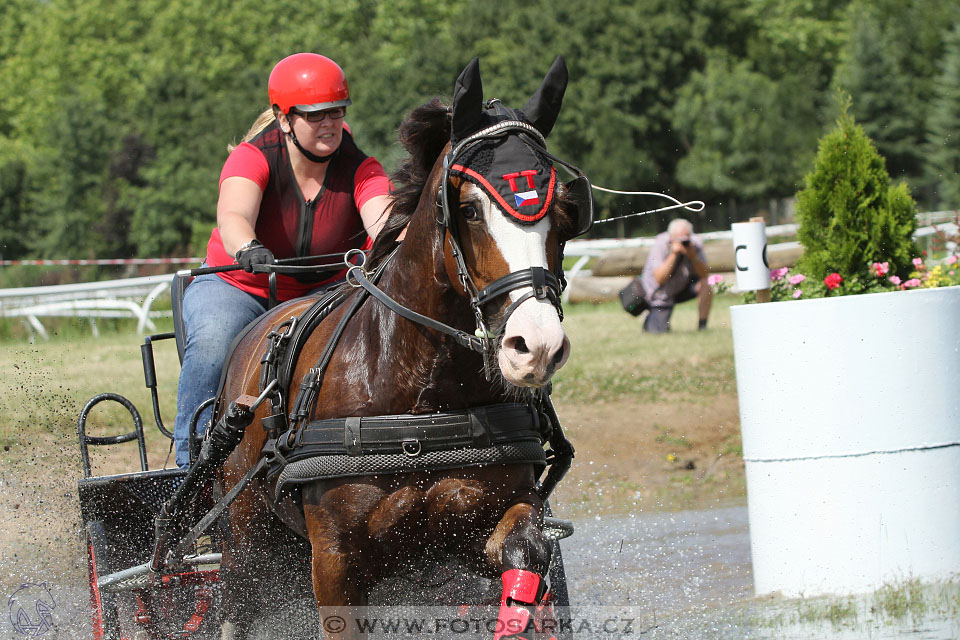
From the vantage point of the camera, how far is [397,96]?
3609 cm

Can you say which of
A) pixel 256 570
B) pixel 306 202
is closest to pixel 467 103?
pixel 306 202

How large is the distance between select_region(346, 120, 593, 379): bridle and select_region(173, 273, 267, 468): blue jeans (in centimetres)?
157

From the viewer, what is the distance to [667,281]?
14.7m

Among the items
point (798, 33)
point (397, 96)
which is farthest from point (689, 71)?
point (397, 96)

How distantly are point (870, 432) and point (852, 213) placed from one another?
2790 mm

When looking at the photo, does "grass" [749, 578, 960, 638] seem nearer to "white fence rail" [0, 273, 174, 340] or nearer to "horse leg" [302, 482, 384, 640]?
"horse leg" [302, 482, 384, 640]

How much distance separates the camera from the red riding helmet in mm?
4445

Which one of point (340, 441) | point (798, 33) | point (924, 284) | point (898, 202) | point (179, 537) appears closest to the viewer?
point (340, 441)

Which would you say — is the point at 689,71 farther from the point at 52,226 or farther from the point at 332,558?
the point at 332,558

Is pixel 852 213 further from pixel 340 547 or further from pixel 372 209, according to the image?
pixel 340 547

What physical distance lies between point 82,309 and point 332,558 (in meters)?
13.3

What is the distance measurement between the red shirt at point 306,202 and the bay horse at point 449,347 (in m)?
0.91

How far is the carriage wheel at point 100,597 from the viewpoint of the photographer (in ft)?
15.3

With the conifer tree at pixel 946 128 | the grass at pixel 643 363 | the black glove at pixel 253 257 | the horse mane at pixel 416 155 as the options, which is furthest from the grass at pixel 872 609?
the conifer tree at pixel 946 128
